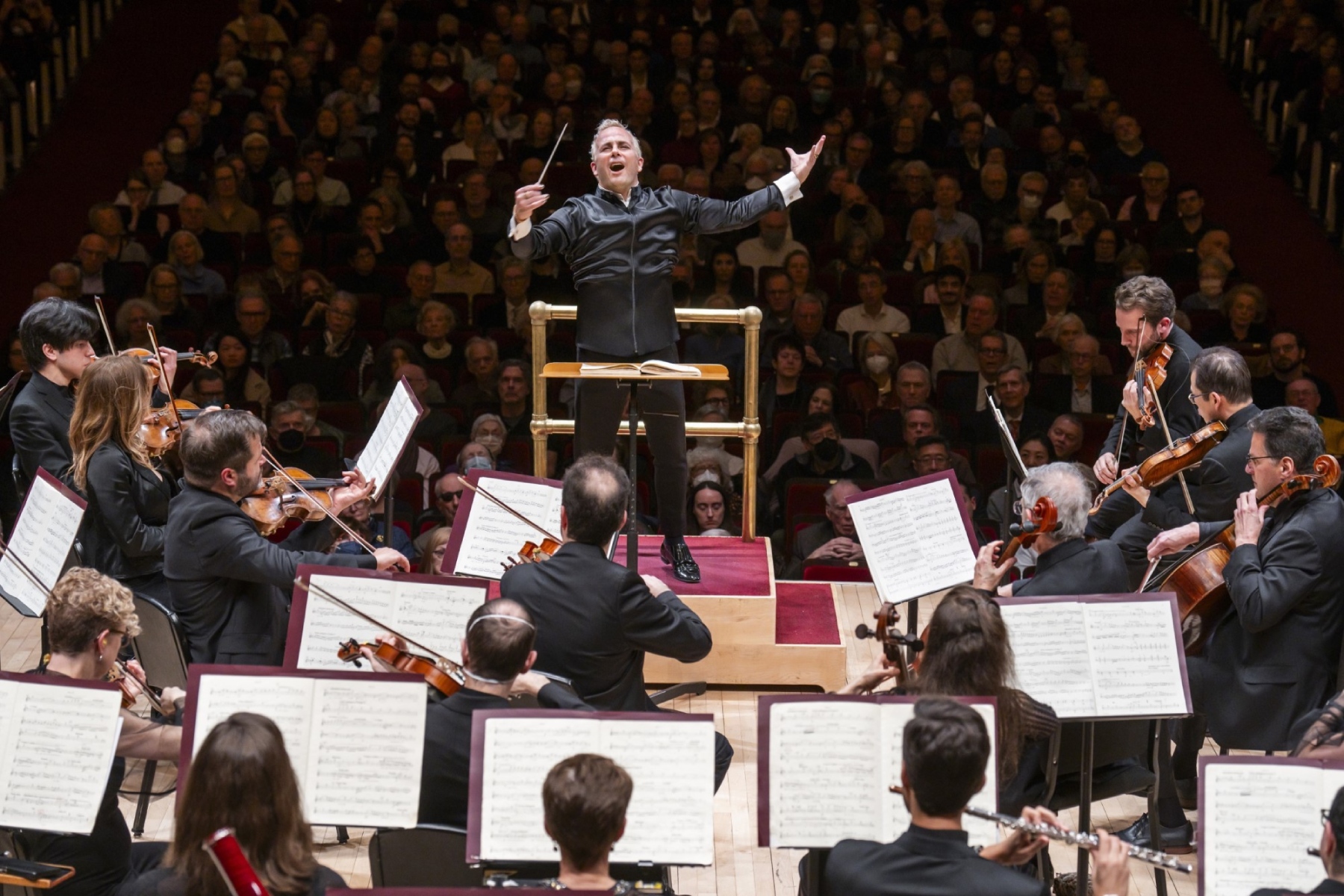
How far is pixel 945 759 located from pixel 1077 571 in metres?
1.46

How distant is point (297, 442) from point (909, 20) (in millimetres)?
6023

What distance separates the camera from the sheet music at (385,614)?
380 centimetres

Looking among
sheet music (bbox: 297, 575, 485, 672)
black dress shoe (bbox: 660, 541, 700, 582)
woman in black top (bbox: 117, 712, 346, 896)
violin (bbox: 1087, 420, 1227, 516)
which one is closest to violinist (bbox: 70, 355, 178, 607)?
sheet music (bbox: 297, 575, 485, 672)

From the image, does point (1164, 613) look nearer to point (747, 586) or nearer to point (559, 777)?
point (559, 777)

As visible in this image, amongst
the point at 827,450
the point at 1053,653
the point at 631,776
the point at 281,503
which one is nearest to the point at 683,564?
the point at 281,503

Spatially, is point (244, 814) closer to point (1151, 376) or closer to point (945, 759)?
point (945, 759)

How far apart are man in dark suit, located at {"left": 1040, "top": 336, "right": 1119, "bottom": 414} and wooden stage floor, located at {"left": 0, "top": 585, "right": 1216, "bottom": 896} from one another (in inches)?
109

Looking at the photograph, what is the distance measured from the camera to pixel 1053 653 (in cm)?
355

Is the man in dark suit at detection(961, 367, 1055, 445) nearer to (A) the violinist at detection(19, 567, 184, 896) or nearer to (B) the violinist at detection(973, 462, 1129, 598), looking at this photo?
(B) the violinist at detection(973, 462, 1129, 598)

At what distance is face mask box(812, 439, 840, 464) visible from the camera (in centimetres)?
672

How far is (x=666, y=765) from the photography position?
3.05m

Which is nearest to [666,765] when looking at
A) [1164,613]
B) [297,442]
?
[1164,613]

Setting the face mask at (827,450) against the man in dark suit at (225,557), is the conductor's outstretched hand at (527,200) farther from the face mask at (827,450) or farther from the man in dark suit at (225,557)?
the face mask at (827,450)

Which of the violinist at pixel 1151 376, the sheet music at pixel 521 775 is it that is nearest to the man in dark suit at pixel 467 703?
the sheet music at pixel 521 775
